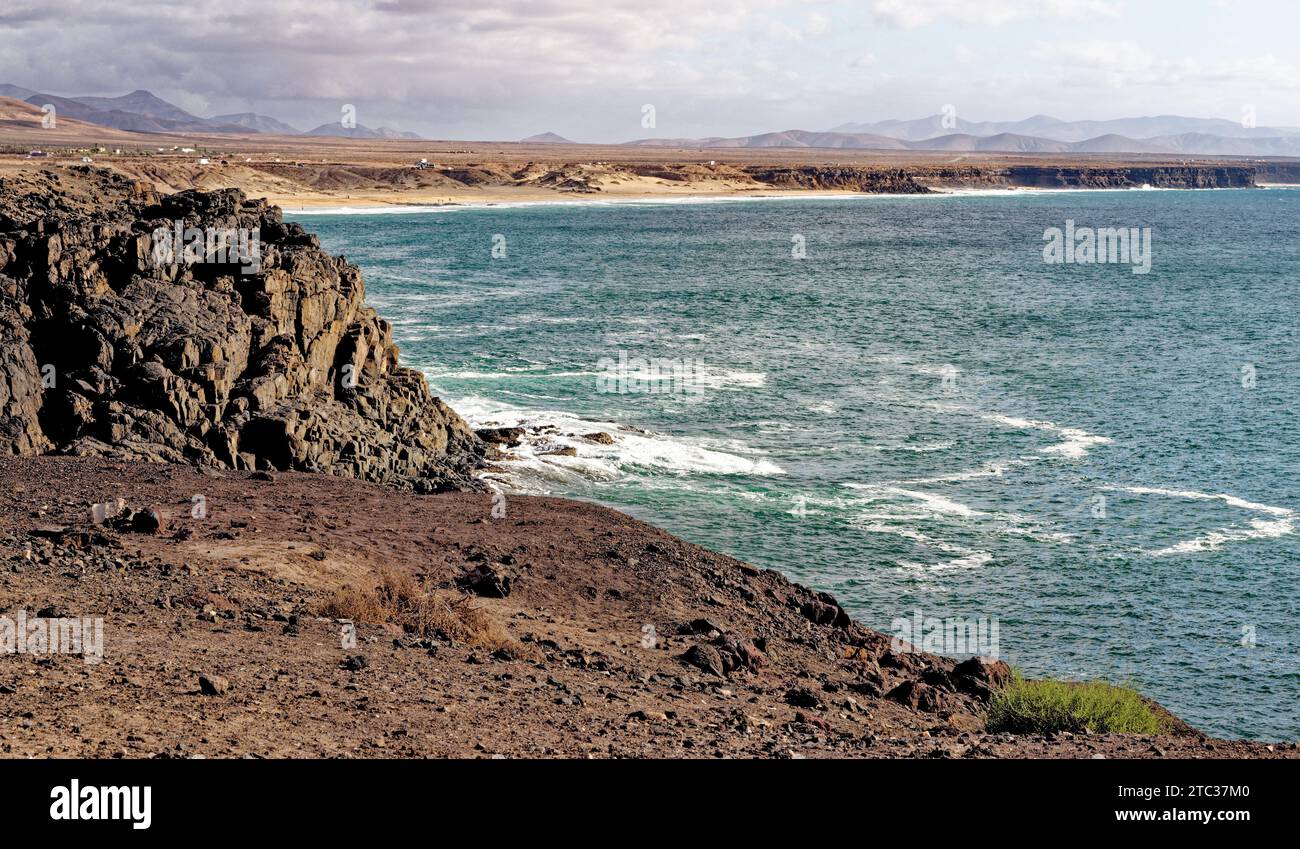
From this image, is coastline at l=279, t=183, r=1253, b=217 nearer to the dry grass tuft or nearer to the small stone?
the dry grass tuft

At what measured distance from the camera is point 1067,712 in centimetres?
1382

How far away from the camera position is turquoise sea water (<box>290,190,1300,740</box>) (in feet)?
71.1

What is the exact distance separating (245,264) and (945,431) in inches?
804

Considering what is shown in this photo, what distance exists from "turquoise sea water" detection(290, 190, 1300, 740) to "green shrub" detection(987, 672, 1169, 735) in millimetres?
4445

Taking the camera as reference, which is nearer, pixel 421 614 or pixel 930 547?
pixel 421 614

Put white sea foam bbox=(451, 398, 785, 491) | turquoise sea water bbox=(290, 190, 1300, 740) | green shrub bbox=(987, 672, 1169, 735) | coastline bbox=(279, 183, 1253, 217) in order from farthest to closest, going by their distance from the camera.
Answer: coastline bbox=(279, 183, 1253, 217) < white sea foam bbox=(451, 398, 785, 491) < turquoise sea water bbox=(290, 190, 1300, 740) < green shrub bbox=(987, 672, 1169, 735)

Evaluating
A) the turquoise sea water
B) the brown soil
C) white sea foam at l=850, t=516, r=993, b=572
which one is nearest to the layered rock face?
the brown soil

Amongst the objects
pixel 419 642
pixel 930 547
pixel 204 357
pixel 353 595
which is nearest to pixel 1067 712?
pixel 419 642

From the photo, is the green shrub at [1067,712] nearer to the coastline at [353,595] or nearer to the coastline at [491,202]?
the coastline at [353,595]

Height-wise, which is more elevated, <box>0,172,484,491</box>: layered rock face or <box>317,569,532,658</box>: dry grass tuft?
<box>0,172,484,491</box>: layered rock face

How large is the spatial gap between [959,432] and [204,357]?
70.7 ft

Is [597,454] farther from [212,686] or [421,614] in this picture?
[212,686]

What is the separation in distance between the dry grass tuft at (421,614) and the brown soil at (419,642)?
5 cm
